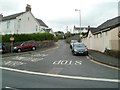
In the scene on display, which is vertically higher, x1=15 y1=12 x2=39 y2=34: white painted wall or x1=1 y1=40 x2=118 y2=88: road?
x1=15 y1=12 x2=39 y2=34: white painted wall

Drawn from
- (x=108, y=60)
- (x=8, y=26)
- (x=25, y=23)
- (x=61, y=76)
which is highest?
(x=25, y=23)

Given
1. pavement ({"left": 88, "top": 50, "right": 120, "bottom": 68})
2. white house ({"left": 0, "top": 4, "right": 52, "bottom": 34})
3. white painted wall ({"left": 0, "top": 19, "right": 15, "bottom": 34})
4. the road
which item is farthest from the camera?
white painted wall ({"left": 0, "top": 19, "right": 15, "bottom": 34})

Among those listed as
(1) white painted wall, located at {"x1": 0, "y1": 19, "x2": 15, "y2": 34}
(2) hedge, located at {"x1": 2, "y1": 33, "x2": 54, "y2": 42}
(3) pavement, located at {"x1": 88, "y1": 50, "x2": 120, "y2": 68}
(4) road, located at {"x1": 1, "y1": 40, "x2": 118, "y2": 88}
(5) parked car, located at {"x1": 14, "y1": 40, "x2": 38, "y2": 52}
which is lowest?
(4) road, located at {"x1": 1, "y1": 40, "x2": 118, "y2": 88}

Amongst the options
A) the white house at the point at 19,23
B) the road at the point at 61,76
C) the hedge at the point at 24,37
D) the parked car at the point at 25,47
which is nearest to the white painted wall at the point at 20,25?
the white house at the point at 19,23

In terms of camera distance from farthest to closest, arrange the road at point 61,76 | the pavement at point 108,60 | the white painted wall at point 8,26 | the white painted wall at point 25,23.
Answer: the white painted wall at point 25,23, the white painted wall at point 8,26, the pavement at point 108,60, the road at point 61,76

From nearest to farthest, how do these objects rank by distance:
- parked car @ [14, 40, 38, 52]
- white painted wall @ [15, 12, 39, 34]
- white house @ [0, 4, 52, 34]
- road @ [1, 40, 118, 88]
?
road @ [1, 40, 118, 88]
parked car @ [14, 40, 38, 52]
white house @ [0, 4, 52, 34]
white painted wall @ [15, 12, 39, 34]

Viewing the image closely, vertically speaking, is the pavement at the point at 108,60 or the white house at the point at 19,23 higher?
the white house at the point at 19,23

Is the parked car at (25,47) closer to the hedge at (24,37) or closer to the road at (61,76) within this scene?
the hedge at (24,37)

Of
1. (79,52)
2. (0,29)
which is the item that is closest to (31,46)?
(79,52)

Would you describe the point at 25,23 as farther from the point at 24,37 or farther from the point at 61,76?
the point at 61,76

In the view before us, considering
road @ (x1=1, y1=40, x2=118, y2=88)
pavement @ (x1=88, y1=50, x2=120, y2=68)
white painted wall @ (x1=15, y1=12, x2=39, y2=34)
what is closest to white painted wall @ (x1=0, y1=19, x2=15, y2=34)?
white painted wall @ (x1=15, y1=12, x2=39, y2=34)

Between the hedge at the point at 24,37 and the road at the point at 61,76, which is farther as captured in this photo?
the hedge at the point at 24,37

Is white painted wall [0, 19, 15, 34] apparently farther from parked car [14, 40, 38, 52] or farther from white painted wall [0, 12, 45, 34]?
parked car [14, 40, 38, 52]

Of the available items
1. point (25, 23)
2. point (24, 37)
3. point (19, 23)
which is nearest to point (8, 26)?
point (19, 23)
